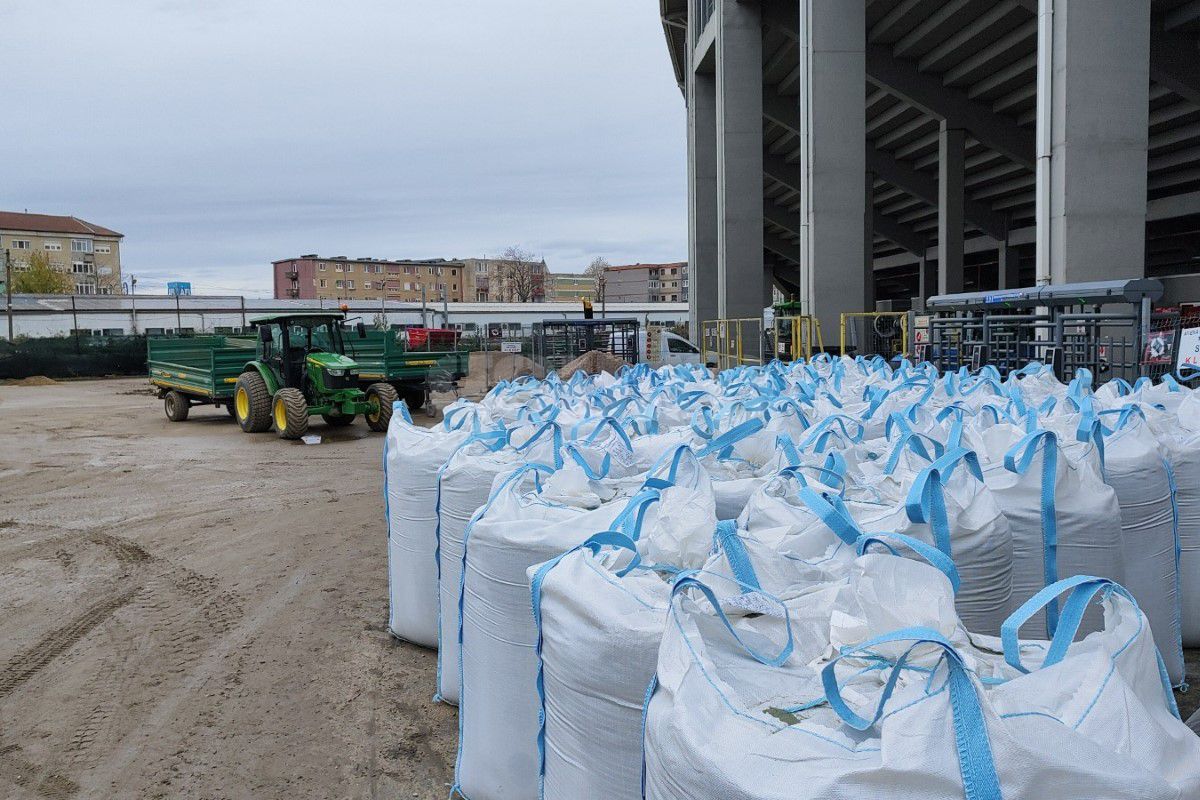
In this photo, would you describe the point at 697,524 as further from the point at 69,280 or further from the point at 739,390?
the point at 69,280

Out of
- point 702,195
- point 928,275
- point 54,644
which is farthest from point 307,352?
point 928,275

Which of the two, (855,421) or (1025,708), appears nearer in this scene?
(1025,708)

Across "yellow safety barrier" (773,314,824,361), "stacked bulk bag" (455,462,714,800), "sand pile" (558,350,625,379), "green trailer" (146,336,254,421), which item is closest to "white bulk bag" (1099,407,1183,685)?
"stacked bulk bag" (455,462,714,800)

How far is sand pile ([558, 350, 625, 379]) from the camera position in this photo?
18.3 metres

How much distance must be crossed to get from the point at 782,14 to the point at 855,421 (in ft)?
66.3

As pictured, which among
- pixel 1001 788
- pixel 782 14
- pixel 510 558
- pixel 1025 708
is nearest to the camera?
pixel 1001 788

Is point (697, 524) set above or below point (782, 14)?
below

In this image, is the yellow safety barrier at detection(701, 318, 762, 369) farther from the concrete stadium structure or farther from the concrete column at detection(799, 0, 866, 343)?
the concrete column at detection(799, 0, 866, 343)

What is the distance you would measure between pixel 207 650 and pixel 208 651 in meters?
0.02

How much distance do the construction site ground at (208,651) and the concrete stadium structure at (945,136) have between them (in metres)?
8.01

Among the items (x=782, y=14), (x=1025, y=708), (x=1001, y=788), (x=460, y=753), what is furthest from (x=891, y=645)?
(x=782, y=14)

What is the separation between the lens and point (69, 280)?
74375mm

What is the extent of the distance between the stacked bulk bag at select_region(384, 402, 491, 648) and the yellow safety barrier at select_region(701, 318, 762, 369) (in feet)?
50.9

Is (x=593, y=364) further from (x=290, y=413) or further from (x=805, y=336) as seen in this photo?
(x=290, y=413)
